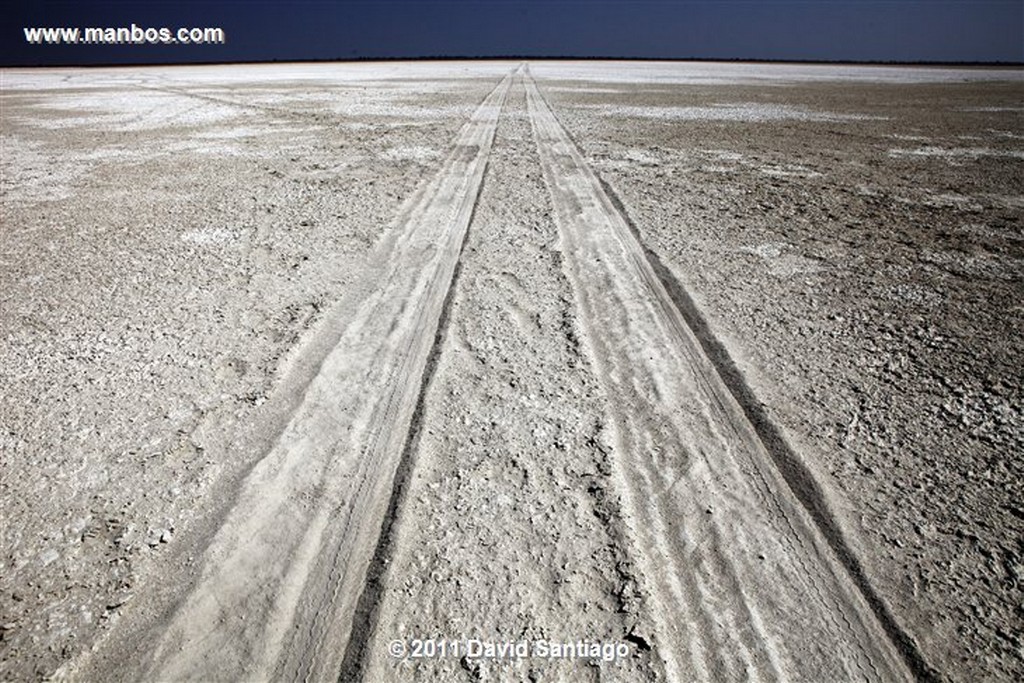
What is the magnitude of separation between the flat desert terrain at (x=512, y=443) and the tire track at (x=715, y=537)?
0.01 metres

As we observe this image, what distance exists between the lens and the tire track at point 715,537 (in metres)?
2.01

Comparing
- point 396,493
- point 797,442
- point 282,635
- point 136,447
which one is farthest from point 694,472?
point 136,447

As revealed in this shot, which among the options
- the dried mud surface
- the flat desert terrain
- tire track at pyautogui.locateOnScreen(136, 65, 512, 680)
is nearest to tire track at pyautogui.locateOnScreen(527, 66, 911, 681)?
the flat desert terrain

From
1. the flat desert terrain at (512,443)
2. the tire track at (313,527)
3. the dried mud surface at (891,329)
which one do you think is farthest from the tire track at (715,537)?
the tire track at (313,527)

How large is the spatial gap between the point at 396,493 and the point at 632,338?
2.07 m

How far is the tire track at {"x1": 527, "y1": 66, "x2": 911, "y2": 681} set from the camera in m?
2.01

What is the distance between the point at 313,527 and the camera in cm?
252

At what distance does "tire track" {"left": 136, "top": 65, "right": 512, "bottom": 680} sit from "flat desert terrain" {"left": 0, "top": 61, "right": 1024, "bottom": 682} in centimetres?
1

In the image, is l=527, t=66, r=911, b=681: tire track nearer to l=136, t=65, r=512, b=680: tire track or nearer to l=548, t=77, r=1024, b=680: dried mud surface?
l=548, t=77, r=1024, b=680: dried mud surface

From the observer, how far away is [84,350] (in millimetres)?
3930

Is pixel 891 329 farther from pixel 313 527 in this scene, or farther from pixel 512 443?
pixel 313 527

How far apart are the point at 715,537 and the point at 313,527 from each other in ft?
5.75

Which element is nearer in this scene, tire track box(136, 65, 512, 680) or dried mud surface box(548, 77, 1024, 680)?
tire track box(136, 65, 512, 680)

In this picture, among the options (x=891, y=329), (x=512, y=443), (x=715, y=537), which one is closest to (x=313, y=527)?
(x=512, y=443)
